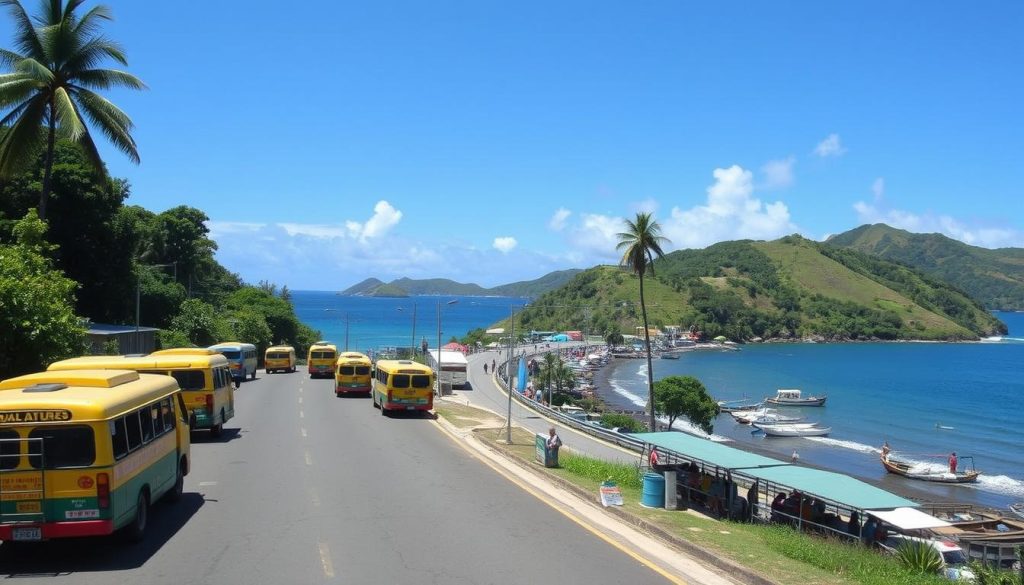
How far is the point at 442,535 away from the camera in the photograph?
1300 centimetres

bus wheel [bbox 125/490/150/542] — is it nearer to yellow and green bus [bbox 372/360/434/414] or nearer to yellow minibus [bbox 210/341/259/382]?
yellow and green bus [bbox 372/360/434/414]

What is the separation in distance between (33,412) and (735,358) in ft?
568

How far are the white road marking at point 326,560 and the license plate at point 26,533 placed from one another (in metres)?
3.79

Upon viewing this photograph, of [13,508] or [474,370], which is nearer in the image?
[13,508]

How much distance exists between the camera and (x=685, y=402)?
70750mm

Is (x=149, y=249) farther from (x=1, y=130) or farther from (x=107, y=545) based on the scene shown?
(x=107, y=545)

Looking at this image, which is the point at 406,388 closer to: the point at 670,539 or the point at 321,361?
the point at 670,539

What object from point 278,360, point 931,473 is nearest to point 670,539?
point 931,473

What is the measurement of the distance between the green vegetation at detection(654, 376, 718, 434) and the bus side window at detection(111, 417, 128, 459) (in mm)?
62130

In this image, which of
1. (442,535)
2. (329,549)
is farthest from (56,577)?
(442,535)

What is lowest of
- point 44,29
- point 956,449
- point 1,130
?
point 956,449

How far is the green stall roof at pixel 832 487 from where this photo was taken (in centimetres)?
1566

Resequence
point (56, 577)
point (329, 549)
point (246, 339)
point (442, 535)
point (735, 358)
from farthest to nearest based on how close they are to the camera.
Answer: point (735, 358) < point (246, 339) < point (442, 535) < point (329, 549) < point (56, 577)

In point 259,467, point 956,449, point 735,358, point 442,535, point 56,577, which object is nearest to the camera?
point 56,577
